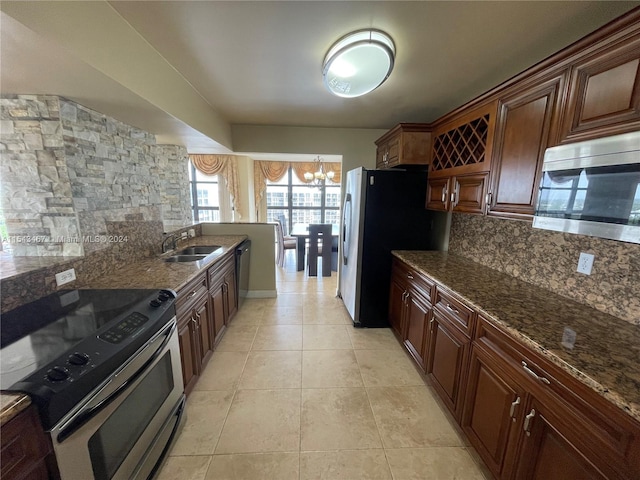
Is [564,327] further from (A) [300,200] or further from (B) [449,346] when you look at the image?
(A) [300,200]

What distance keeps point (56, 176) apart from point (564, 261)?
310cm

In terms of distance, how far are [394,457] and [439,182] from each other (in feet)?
7.01

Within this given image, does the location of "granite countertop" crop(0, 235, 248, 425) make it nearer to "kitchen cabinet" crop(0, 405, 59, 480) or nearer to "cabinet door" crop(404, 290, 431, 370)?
"kitchen cabinet" crop(0, 405, 59, 480)

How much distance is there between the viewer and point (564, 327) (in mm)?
1151

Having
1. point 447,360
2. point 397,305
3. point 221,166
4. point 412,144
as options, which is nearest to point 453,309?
point 447,360

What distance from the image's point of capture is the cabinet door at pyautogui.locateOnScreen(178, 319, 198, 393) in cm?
172

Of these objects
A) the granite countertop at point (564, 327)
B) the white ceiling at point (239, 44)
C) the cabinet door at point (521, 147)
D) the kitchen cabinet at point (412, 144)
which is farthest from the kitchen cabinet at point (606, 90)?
the kitchen cabinet at point (412, 144)

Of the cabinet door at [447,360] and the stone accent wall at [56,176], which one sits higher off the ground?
the stone accent wall at [56,176]

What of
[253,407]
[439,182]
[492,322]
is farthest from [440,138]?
[253,407]

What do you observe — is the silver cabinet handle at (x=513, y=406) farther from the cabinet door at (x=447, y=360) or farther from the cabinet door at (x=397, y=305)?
the cabinet door at (x=397, y=305)

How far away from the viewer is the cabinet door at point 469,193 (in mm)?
1788

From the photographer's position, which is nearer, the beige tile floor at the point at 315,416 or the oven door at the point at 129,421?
the oven door at the point at 129,421

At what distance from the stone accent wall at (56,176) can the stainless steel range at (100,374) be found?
437 mm

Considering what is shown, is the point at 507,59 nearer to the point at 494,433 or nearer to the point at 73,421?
the point at 494,433
